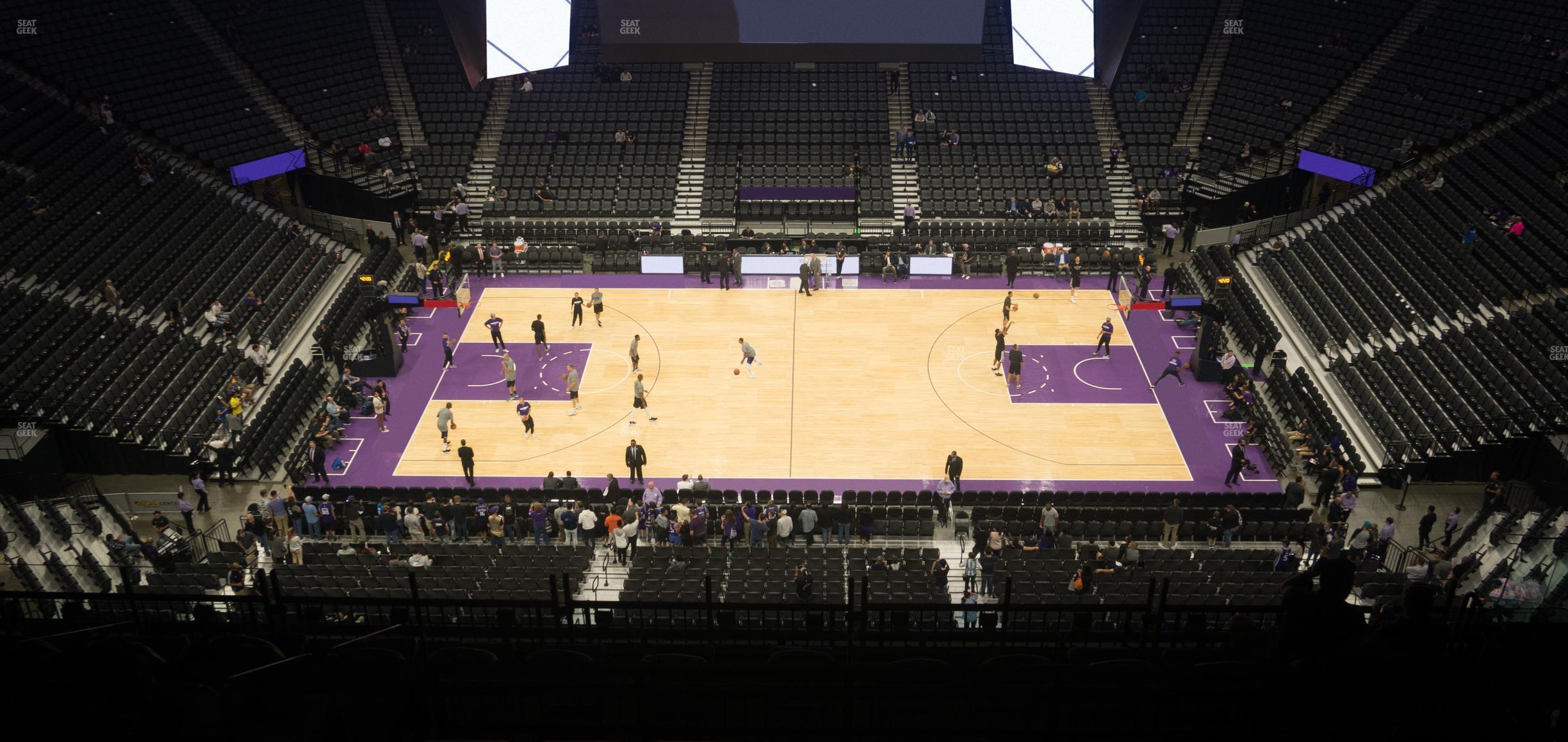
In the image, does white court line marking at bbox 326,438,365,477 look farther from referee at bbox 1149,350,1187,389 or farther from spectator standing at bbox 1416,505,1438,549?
spectator standing at bbox 1416,505,1438,549

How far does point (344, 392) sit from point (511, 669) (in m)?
20.6

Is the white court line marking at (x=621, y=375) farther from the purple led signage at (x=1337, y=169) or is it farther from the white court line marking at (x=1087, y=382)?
the purple led signage at (x=1337, y=169)

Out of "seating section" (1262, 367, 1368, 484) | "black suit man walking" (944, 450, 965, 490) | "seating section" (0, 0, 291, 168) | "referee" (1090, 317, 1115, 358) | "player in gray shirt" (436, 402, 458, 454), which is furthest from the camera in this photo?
"seating section" (0, 0, 291, 168)

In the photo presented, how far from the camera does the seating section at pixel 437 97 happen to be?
39.6m

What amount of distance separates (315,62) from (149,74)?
6.57 m

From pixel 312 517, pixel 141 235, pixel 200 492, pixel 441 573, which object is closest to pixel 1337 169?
pixel 441 573

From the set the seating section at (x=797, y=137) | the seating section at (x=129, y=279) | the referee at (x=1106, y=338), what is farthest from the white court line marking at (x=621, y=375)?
the referee at (x=1106, y=338)

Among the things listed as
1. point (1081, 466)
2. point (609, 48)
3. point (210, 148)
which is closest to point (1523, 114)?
point (1081, 466)

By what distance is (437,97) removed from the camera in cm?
4206

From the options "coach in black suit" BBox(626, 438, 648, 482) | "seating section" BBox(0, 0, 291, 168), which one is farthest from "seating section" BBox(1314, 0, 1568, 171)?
"seating section" BBox(0, 0, 291, 168)

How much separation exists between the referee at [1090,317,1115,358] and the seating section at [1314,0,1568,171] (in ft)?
38.5

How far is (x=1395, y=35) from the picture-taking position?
1564 inches

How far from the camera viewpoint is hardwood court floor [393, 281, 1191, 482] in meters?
25.3

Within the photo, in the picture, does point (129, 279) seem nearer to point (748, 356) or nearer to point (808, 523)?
point (748, 356)
